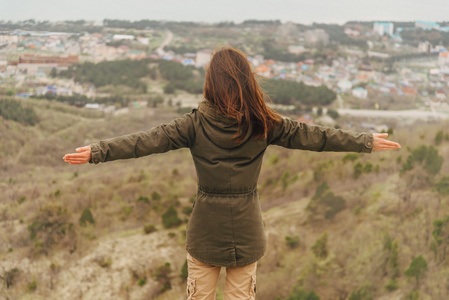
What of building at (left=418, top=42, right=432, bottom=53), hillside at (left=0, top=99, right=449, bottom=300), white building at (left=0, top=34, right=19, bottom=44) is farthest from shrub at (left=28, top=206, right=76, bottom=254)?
building at (left=418, top=42, right=432, bottom=53)

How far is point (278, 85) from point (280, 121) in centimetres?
528

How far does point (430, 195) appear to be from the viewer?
18.2 ft

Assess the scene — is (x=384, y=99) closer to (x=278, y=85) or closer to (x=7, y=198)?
(x=278, y=85)

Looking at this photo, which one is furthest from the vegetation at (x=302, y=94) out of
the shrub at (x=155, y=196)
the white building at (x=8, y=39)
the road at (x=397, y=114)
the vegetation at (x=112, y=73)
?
the white building at (x=8, y=39)

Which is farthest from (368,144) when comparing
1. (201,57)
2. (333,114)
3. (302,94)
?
(201,57)

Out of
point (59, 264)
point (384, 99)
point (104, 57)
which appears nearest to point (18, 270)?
point (59, 264)

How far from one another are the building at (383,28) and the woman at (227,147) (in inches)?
250

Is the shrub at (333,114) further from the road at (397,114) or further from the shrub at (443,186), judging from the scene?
the shrub at (443,186)

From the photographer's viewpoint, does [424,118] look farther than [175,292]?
Yes

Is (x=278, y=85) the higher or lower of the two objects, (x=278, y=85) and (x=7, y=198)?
the higher

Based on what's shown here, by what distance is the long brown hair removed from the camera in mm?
1916

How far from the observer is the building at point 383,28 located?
303 inches

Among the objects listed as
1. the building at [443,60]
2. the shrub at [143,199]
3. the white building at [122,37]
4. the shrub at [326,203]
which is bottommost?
the shrub at [143,199]

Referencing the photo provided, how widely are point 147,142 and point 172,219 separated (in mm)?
4577
